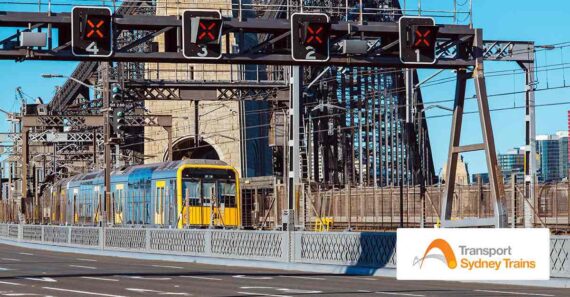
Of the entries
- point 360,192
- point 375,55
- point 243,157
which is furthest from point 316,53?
point 243,157

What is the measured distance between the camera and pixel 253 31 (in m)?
29.5

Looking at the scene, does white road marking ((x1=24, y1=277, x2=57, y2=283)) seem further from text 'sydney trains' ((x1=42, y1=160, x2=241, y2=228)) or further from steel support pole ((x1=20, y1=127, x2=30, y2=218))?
steel support pole ((x1=20, y1=127, x2=30, y2=218))

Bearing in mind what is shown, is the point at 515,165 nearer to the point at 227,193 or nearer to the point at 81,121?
the point at 81,121

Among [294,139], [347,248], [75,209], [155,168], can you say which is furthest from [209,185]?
[347,248]

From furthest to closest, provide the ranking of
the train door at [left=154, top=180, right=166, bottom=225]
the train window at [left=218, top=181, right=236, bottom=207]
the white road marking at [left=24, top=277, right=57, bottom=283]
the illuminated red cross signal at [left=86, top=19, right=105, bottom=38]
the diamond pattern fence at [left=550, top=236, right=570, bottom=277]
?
the train window at [left=218, top=181, right=236, bottom=207] → the train door at [left=154, top=180, right=166, bottom=225] → the white road marking at [left=24, top=277, right=57, bottom=283] → the illuminated red cross signal at [left=86, top=19, right=105, bottom=38] → the diamond pattern fence at [left=550, top=236, right=570, bottom=277]

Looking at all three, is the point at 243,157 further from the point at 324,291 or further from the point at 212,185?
the point at 324,291

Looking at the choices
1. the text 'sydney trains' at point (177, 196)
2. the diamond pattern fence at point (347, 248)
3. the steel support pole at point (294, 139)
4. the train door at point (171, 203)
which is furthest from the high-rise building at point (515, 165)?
the diamond pattern fence at point (347, 248)

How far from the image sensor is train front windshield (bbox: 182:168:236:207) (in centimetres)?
4878

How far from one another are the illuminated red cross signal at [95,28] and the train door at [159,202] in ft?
66.4

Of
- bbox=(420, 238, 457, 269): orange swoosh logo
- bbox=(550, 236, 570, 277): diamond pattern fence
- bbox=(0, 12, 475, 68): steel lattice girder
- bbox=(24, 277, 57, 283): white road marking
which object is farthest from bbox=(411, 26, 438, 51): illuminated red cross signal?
bbox=(24, 277, 57, 283): white road marking

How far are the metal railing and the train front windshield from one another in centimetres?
406

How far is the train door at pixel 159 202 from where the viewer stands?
47.3 meters

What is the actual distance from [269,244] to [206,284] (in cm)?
956

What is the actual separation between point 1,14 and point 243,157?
56.0 metres
